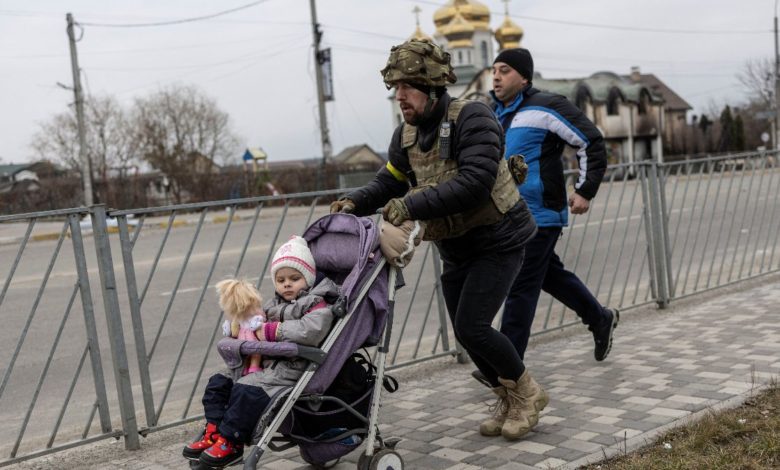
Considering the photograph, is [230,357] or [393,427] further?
[393,427]

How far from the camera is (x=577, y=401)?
4941 mm

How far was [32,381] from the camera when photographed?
21.7 feet

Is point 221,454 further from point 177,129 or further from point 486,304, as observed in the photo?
point 177,129

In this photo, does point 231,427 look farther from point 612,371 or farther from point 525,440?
point 612,371

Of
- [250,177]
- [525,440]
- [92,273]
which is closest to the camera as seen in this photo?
[525,440]

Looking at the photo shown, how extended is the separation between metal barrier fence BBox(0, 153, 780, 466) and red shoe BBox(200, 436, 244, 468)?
4.42ft

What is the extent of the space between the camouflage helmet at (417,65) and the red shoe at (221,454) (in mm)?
1748

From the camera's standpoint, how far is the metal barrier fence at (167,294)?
15.2 ft

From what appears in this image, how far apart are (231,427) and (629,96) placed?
214 feet

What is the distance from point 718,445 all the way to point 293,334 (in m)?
1.98

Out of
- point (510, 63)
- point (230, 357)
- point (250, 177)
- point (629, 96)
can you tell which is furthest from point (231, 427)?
point (629, 96)

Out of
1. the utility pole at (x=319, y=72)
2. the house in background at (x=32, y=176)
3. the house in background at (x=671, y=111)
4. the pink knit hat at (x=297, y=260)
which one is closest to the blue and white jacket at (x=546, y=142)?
the pink knit hat at (x=297, y=260)

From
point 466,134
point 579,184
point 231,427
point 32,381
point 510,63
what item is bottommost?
point 32,381

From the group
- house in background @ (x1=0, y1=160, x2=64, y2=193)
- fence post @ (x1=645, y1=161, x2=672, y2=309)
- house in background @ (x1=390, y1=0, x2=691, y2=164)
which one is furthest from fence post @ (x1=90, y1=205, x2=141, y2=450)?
house in background @ (x1=390, y1=0, x2=691, y2=164)
